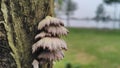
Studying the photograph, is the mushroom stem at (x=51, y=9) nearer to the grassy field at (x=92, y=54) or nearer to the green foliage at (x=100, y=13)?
the grassy field at (x=92, y=54)

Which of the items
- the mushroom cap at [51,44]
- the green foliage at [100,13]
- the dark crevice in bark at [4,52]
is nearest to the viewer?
the mushroom cap at [51,44]

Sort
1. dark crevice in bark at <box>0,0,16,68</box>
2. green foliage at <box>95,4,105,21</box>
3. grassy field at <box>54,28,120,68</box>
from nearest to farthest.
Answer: dark crevice in bark at <box>0,0,16,68</box> < grassy field at <box>54,28,120,68</box> < green foliage at <box>95,4,105,21</box>

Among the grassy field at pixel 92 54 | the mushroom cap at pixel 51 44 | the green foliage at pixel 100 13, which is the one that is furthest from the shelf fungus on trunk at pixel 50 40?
the green foliage at pixel 100 13

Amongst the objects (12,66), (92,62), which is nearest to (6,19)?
(12,66)

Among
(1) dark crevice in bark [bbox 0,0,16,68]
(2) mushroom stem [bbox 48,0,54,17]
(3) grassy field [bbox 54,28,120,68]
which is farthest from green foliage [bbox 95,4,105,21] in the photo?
(1) dark crevice in bark [bbox 0,0,16,68]

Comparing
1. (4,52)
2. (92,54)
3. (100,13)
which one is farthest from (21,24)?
(100,13)

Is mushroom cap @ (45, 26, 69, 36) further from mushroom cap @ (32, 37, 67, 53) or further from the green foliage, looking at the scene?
the green foliage

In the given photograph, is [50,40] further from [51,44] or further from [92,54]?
[92,54]

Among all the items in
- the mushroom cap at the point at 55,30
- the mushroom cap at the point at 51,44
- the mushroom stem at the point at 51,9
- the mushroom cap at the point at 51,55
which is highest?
the mushroom stem at the point at 51,9
